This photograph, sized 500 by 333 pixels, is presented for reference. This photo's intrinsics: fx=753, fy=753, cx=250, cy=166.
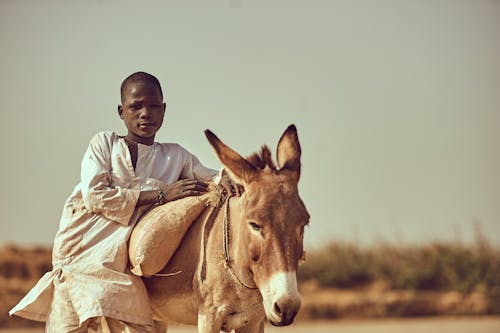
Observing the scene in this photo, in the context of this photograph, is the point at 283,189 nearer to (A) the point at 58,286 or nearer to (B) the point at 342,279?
(A) the point at 58,286

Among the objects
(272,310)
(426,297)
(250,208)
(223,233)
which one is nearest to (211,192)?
(223,233)

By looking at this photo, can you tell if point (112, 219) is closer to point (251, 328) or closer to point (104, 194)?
point (104, 194)

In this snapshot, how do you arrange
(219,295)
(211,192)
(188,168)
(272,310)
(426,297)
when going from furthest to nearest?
(426,297) < (188,168) < (211,192) < (219,295) < (272,310)

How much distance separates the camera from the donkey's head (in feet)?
13.3

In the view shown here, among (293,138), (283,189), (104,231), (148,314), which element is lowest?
(148,314)

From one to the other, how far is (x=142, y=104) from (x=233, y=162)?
3.45ft

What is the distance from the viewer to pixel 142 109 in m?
5.16

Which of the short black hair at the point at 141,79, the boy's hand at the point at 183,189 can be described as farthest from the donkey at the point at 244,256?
the short black hair at the point at 141,79

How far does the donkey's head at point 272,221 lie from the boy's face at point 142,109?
2.85 ft

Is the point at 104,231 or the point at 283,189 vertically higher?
the point at 283,189

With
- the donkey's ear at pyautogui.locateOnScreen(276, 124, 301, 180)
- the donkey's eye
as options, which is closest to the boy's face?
the donkey's ear at pyautogui.locateOnScreen(276, 124, 301, 180)

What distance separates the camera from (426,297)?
14.5m

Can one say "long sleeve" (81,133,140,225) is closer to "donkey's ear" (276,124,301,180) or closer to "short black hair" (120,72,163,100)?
"short black hair" (120,72,163,100)

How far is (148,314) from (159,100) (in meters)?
1.46
